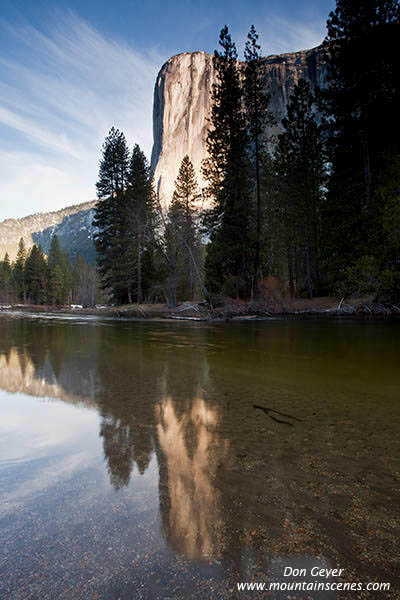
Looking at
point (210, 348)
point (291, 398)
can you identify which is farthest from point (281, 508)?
point (210, 348)

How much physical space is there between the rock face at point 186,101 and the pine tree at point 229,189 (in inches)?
4633

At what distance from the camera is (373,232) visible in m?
17.7

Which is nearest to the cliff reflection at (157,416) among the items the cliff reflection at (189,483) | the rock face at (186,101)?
the cliff reflection at (189,483)

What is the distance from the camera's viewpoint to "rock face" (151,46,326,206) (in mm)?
140250

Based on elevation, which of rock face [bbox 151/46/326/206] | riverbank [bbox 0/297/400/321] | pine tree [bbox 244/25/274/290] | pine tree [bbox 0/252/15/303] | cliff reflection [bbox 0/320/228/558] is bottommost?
cliff reflection [bbox 0/320/228/558]

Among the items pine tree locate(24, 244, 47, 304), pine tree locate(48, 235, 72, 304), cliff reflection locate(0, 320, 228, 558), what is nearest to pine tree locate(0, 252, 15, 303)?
pine tree locate(24, 244, 47, 304)

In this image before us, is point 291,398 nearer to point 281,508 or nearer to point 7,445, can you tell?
point 281,508

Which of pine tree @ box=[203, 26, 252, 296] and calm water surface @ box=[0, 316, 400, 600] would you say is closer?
calm water surface @ box=[0, 316, 400, 600]

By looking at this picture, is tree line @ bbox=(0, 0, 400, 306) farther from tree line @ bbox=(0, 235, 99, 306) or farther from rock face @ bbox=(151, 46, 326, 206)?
rock face @ bbox=(151, 46, 326, 206)

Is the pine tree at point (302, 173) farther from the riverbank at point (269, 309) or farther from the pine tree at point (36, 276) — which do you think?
the pine tree at point (36, 276)

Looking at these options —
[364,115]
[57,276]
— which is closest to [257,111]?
[364,115]

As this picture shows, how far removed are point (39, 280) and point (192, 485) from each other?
90.0 meters

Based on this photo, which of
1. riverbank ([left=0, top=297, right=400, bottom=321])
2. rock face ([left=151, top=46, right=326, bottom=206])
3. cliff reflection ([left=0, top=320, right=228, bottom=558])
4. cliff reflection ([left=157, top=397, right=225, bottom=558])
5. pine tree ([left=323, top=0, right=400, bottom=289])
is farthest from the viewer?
rock face ([left=151, top=46, right=326, bottom=206])

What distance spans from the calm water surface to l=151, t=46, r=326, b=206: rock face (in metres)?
146
